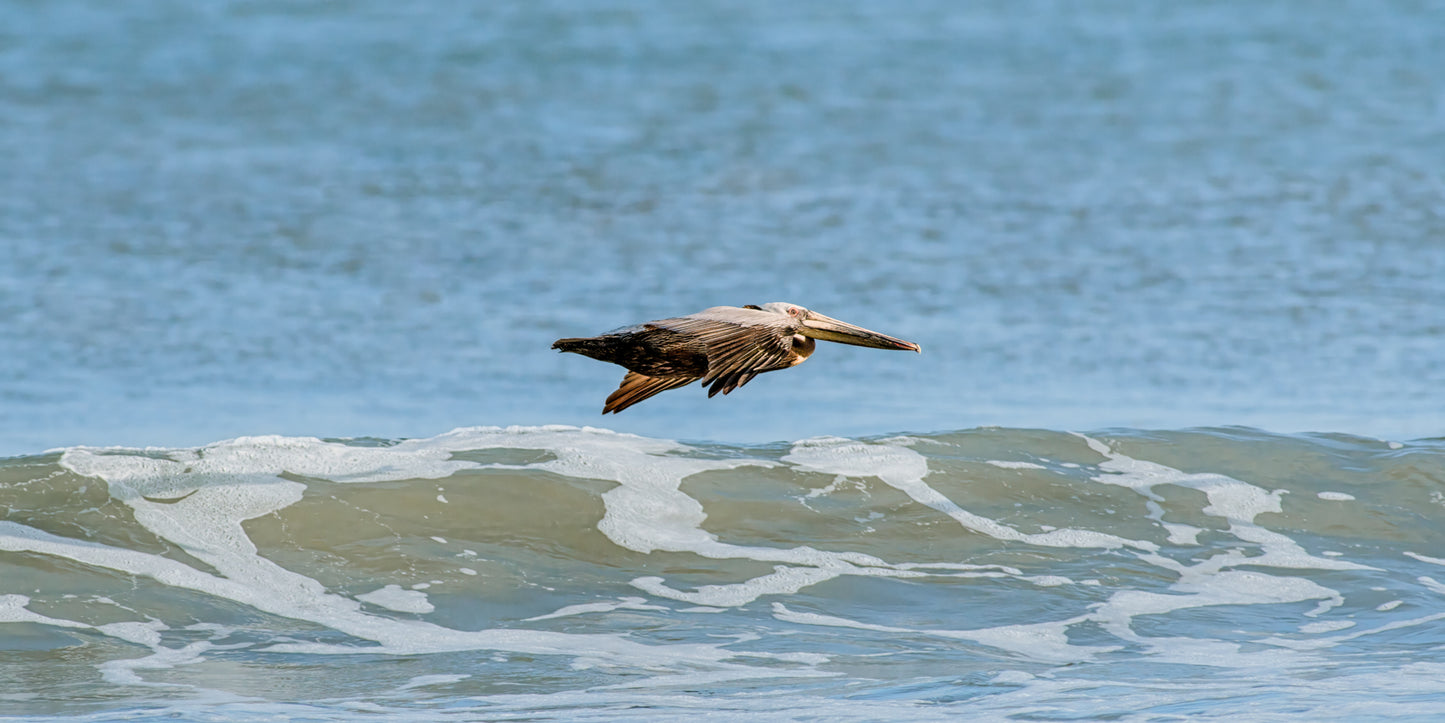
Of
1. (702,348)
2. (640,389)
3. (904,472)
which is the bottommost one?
(904,472)

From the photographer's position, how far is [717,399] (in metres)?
12.4

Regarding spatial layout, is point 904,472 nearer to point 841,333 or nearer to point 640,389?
point 841,333

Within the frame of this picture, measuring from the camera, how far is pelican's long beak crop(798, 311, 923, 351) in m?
5.24

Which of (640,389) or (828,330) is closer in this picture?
(640,389)

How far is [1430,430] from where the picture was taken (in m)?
11.4

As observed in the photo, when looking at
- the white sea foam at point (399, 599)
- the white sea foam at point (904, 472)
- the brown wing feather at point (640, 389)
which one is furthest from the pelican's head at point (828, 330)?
the white sea foam at point (904, 472)

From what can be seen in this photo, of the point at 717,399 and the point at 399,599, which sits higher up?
the point at 717,399

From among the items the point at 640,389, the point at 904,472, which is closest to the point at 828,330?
the point at 640,389

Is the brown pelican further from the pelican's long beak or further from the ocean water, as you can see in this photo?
the ocean water

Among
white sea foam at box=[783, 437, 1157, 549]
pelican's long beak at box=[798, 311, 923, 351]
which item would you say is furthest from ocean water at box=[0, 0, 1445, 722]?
pelican's long beak at box=[798, 311, 923, 351]

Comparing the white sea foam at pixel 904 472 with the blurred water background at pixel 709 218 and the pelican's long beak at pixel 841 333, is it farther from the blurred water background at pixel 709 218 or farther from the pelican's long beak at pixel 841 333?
the pelican's long beak at pixel 841 333

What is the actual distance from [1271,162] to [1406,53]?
6335 millimetres

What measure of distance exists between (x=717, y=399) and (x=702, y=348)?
7445 mm

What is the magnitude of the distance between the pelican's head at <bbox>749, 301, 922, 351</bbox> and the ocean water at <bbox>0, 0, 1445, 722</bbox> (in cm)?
193
